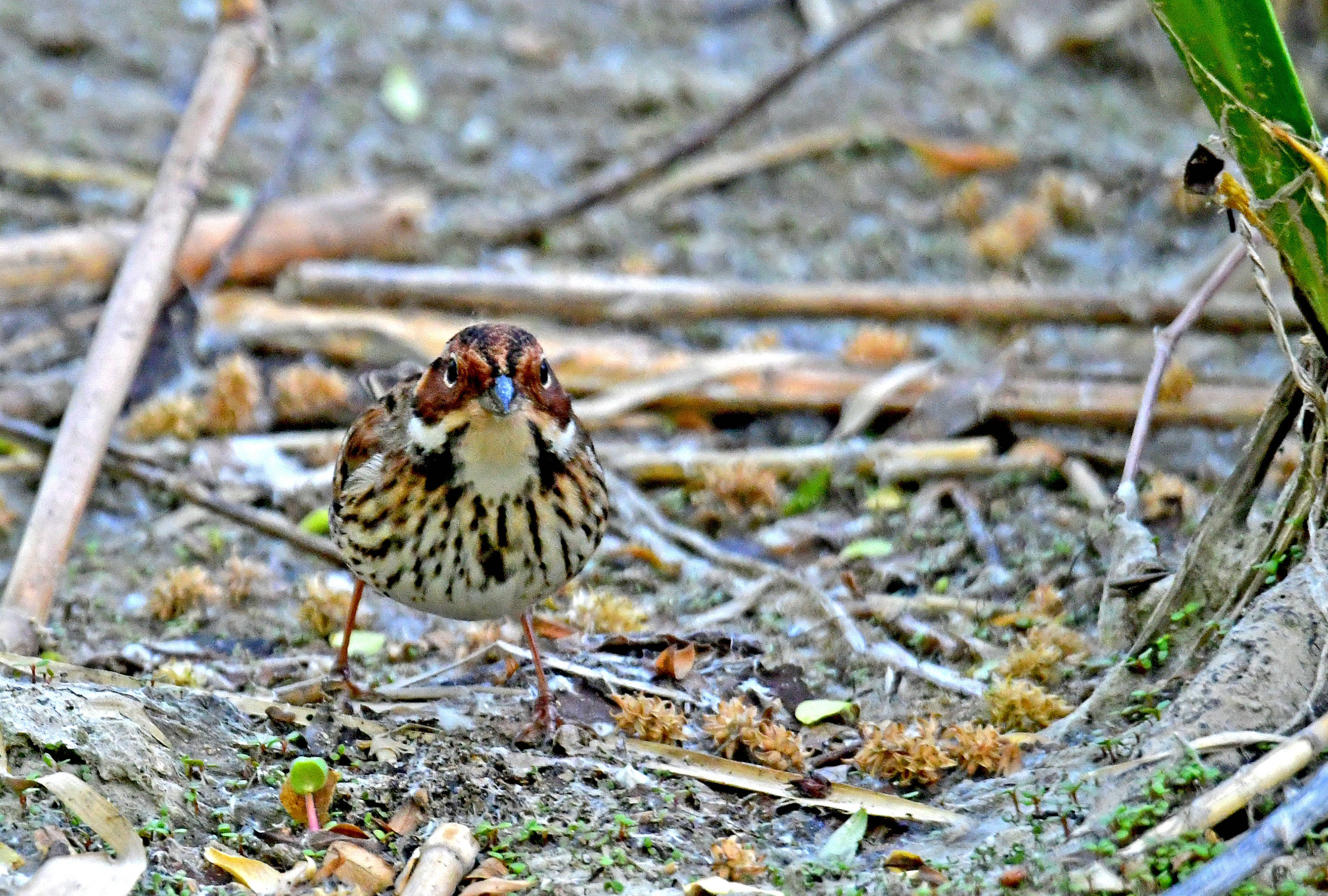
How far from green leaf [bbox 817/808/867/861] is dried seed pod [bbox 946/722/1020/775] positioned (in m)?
0.28

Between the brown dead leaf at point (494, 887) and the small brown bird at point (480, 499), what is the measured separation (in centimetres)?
68

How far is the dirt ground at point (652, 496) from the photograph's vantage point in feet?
11.2

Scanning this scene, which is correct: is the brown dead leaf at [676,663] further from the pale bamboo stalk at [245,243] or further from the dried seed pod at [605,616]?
the pale bamboo stalk at [245,243]

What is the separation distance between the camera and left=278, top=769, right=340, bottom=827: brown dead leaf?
334 cm

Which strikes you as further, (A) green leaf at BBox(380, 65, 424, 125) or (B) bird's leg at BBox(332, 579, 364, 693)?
(A) green leaf at BBox(380, 65, 424, 125)

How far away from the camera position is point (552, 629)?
4684 mm

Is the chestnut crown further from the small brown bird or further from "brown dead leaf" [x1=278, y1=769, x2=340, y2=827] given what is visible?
"brown dead leaf" [x1=278, y1=769, x2=340, y2=827]

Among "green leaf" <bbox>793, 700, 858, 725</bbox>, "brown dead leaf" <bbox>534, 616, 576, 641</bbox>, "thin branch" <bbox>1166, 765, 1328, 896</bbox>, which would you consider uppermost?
"brown dead leaf" <bbox>534, 616, 576, 641</bbox>

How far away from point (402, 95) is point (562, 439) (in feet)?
Answer: 18.1

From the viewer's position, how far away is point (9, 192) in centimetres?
771

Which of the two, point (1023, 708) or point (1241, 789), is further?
point (1023, 708)

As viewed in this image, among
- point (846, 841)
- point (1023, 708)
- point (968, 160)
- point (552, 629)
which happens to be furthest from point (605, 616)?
point (968, 160)

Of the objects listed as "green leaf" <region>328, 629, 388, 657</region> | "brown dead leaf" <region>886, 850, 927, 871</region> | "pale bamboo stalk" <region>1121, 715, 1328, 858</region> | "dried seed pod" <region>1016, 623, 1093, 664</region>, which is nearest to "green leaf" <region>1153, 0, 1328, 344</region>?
"pale bamboo stalk" <region>1121, 715, 1328, 858</region>

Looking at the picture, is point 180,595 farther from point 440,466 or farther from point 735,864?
point 735,864
